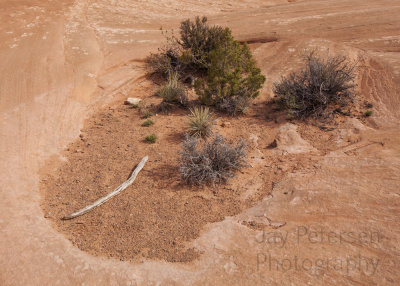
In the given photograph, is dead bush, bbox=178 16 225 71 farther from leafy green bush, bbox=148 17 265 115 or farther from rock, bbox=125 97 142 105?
rock, bbox=125 97 142 105

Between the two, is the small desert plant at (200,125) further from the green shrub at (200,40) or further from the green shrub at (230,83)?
the green shrub at (200,40)

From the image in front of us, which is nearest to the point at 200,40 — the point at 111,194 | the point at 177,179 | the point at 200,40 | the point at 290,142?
the point at 200,40

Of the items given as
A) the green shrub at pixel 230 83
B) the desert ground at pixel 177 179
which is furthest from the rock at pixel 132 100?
Answer: the green shrub at pixel 230 83

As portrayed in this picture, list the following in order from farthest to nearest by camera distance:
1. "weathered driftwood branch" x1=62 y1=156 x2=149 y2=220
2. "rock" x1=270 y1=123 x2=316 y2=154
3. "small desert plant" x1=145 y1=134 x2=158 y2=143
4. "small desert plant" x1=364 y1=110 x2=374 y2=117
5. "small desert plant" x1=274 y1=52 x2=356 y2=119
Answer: "small desert plant" x1=274 y1=52 x2=356 y2=119 < "small desert plant" x1=364 y1=110 x2=374 y2=117 < "small desert plant" x1=145 y1=134 x2=158 y2=143 < "rock" x1=270 y1=123 x2=316 y2=154 < "weathered driftwood branch" x1=62 y1=156 x2=149 y2=220

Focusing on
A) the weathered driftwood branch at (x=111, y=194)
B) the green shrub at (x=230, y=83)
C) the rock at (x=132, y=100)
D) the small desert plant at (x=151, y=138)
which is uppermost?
the green shrub at (x=230, y=83)

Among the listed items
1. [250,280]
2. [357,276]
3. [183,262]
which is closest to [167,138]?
[183,262]

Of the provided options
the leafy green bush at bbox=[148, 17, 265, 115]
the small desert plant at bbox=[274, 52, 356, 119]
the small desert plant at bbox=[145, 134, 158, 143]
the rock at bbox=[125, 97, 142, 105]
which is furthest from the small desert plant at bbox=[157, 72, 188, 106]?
Result: the small desert plant at bbox=[274, 52, 356, 119]
